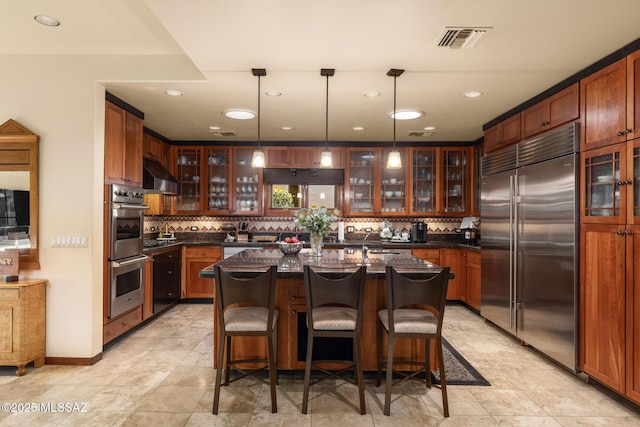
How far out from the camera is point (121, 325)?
3.80m

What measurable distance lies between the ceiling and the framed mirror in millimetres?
770

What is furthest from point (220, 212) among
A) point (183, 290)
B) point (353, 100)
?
point (353, 100)

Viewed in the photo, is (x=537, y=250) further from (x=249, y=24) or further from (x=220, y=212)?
(x=220, y=212)

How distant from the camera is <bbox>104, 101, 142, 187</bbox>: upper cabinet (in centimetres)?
358

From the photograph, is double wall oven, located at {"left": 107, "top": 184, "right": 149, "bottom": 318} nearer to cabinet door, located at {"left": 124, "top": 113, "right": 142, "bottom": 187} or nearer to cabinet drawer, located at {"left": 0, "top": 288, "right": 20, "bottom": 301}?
cabinet door, located at {"left": 124, "top": 113, "right": 142, "bottom": 187}

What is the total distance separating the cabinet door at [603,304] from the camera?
8.61 feet

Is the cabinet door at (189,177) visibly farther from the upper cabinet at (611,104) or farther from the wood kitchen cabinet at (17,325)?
the upper cabinet at (611,104)

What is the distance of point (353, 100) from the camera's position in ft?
12.7

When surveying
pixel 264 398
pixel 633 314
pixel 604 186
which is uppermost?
pixel 604 186

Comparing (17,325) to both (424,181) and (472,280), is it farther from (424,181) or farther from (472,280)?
(424,181)

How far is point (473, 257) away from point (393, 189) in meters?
1.67

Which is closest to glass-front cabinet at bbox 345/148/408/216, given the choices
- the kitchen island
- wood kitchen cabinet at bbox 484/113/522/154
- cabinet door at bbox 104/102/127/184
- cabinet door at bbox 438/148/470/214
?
cabinet door at bbox 438/148/470/214

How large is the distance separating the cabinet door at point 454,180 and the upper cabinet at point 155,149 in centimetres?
455

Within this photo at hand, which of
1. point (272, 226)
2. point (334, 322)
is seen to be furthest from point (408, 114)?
point (272, 226)
